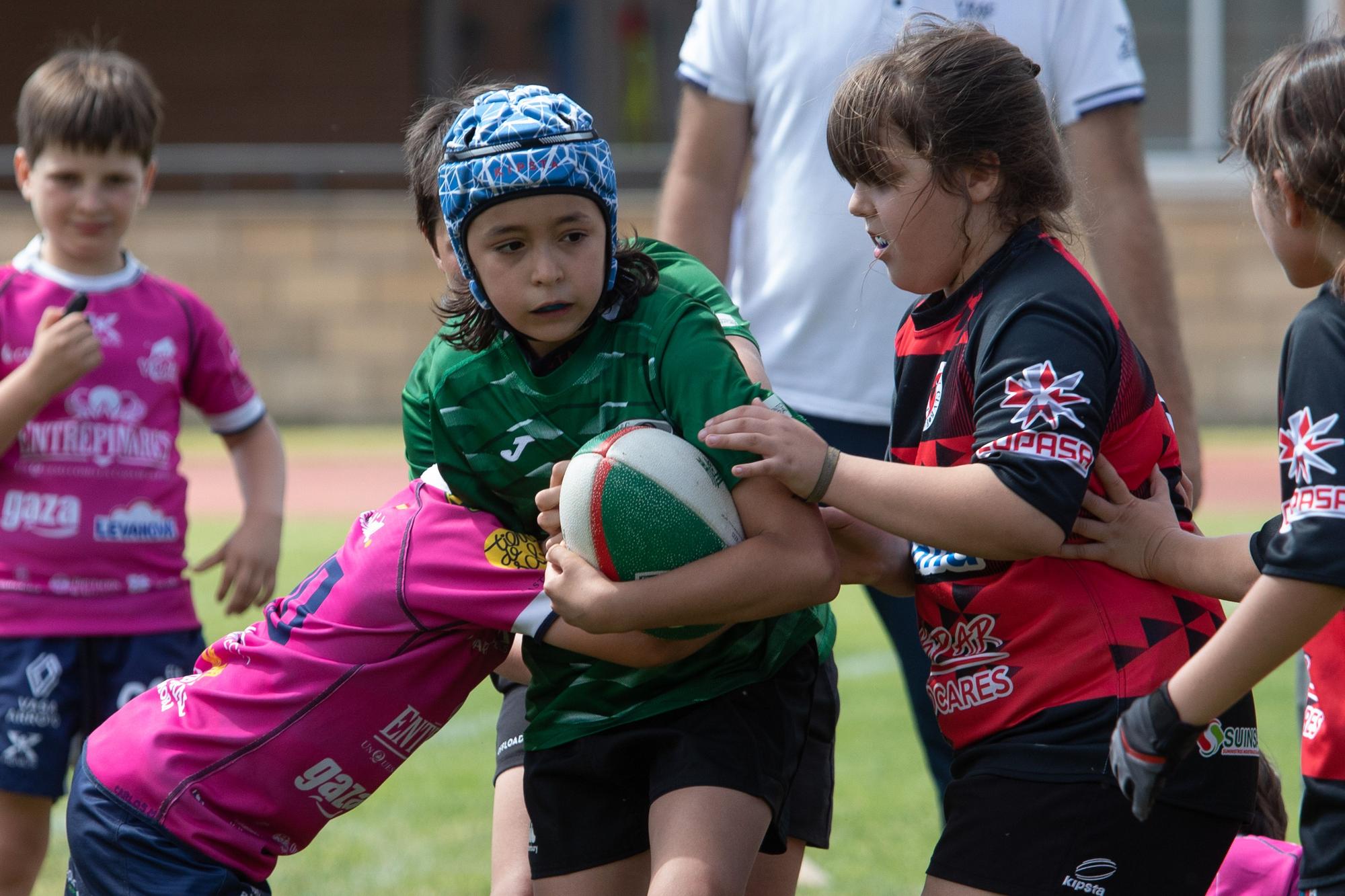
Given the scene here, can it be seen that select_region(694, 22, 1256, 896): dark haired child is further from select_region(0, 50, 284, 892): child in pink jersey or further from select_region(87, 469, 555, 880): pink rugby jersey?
select_region(0, 50, 284, 892): child in pink jersey

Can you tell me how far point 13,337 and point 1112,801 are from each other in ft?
11.1

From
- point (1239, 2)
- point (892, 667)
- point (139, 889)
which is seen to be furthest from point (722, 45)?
point (1239, 2)

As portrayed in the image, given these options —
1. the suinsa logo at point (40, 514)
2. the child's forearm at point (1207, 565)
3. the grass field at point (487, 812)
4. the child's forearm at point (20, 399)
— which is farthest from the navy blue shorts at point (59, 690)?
the child's forearm at point (1207, 565)

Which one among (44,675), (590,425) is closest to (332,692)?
(590,425)

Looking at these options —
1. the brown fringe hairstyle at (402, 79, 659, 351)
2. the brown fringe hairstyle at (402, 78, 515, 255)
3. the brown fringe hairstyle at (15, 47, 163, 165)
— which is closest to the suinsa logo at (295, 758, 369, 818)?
the brown fringe hairstyle at (402, 79, 659, 351)

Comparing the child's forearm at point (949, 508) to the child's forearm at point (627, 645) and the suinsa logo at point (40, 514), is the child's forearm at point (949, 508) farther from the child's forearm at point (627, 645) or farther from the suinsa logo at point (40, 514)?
the suinsa logo at point (40, 514)

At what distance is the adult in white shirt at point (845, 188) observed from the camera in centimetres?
394

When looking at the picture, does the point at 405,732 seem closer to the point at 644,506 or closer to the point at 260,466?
the point at 644,506

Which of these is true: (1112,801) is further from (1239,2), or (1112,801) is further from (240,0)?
(240,0)

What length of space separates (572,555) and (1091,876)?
3.51ft

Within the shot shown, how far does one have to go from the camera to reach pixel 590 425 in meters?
3.02

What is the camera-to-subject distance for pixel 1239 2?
20.6m

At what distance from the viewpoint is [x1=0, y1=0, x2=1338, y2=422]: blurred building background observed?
18.2 meters

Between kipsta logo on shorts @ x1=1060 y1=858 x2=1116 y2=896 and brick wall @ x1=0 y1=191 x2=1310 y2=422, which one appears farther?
brick wall @ x1=0 y1=191 x2=1310 y2=422
